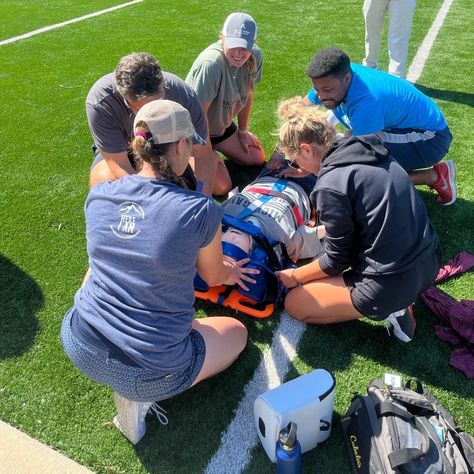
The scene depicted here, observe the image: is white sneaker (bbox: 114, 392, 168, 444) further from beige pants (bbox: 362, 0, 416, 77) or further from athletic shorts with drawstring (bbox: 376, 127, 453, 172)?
beige pants (bbox: 362, 0, 416, 77)

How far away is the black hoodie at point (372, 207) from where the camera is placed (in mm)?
2762

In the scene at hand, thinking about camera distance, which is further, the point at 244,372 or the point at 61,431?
the point at 244,372

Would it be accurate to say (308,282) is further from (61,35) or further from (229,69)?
(61,35)

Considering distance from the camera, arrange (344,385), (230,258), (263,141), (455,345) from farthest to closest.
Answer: (263,141)
(230,258)
(455,345)
(344,385)

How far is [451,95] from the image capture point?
6590mm

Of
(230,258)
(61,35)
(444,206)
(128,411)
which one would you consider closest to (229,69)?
(230,258)

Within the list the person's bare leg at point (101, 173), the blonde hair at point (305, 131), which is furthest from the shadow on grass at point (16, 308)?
the blonde hair at point (305, 131)

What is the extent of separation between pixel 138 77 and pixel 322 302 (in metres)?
1.95

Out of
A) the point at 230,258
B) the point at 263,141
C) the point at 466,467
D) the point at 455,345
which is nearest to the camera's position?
the point at 466,467

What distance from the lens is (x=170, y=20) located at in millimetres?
10281

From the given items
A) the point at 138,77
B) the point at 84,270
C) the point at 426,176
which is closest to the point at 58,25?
the point at 84,270

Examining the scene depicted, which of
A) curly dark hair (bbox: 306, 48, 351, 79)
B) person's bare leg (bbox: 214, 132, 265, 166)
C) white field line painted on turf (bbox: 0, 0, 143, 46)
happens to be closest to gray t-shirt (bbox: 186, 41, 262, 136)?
person's bare leg (bbox: 214, 132, 265, 166)

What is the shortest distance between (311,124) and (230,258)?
3.53 feet

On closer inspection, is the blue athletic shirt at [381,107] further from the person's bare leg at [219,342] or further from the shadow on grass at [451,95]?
the shadow on grass at [451,95]
